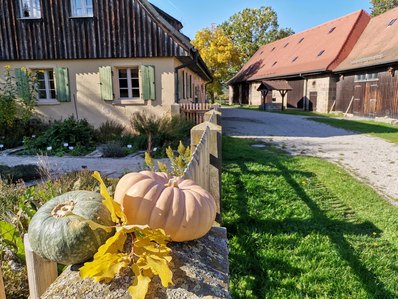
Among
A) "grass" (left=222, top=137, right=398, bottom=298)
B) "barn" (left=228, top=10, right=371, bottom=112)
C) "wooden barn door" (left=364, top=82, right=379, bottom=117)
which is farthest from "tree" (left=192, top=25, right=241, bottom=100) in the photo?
"grass" (left=222, top=137, right=398, bottom=298)

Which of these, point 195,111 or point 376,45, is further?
point 376,45

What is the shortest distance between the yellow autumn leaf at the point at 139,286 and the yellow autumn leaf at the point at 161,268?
34mm

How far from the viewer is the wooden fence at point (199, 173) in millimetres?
1300

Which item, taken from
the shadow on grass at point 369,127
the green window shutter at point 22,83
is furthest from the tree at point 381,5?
the green window shutter at point 22,83

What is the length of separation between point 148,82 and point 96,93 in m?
2.03

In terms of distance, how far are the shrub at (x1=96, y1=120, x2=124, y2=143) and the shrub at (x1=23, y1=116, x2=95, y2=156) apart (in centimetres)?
47

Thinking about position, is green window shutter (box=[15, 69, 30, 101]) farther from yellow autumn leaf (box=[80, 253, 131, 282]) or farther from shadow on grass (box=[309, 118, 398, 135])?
shadow on grass (box=[309, 118, 398, 135])

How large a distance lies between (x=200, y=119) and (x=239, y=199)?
557 centimetres

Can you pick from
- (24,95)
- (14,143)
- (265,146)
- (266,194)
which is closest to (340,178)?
(266,194)

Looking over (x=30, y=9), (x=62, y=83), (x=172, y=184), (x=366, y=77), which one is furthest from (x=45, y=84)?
(x=366, y=77)

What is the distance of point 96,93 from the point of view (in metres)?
11.3

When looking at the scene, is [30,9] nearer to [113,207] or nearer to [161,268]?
[113,207]

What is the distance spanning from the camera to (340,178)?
19.8 feet

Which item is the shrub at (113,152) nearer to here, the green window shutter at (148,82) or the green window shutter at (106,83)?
the green window shutter at (148,82)
